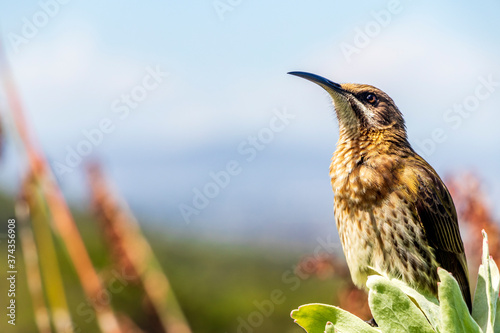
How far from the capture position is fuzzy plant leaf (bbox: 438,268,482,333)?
148cm

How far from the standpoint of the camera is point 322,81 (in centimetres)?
396

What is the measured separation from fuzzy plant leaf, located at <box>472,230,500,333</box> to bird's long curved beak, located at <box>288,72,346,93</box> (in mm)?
2205

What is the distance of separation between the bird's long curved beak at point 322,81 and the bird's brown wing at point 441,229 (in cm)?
82

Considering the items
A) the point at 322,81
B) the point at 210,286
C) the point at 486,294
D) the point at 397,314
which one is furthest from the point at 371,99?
the point at 210,286

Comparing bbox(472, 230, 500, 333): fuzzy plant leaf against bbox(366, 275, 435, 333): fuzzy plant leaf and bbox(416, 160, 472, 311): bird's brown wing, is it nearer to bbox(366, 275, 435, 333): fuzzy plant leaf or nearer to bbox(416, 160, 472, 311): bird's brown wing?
bbox(366, 275, 435, 333): fuzzy plant leaf

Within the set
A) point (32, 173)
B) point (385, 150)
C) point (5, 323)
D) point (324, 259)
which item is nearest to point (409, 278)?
point (324, 259)

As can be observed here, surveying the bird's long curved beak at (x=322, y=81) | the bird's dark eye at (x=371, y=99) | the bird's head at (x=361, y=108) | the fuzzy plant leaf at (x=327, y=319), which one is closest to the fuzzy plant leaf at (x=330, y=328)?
the fuzzy plant leaf at (x=327, y=319)

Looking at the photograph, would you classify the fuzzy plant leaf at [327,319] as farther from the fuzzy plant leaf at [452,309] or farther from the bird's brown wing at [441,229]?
the bird's brown wing at [441,229]

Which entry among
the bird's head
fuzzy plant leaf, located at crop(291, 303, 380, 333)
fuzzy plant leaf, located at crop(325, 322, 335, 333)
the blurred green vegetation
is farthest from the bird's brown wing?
the blurred green vegetation

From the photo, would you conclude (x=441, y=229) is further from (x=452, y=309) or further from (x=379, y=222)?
(x=452, y=309)

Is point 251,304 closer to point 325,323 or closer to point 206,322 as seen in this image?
point 206,322

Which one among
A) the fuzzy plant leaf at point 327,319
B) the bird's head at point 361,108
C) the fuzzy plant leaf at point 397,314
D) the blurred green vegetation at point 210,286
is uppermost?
the bird's head at point 361,108

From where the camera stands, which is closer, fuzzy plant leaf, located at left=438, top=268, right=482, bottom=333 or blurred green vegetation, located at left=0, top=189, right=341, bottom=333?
fuzzy plant leaf, located at left=438, top=268, right=482, bottom=333

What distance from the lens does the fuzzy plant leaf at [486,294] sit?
155 cm
